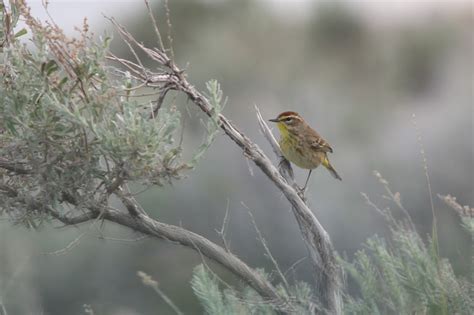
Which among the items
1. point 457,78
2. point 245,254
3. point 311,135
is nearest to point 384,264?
point 311,135

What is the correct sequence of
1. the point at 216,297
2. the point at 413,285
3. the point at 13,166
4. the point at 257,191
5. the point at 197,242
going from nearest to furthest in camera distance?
the point at 13,166, the point at 197,242, the point at 216,297, the point at 413,285, the point at 257,191

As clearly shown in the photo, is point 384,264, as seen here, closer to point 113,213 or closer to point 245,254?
point 113,213

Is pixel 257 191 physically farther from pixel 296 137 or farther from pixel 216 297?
pixel 216 297

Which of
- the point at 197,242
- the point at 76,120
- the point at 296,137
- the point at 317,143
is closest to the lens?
the point at 76,120

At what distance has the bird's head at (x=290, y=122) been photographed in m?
6.03

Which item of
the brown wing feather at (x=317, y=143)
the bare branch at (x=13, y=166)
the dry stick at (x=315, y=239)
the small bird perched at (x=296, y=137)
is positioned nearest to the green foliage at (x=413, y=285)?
the dry stick at (x=315, y=239)

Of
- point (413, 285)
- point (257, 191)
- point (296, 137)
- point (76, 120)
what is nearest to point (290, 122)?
point (296, 137)

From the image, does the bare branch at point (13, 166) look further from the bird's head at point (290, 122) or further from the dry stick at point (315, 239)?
the bird's head at point (290, 122)

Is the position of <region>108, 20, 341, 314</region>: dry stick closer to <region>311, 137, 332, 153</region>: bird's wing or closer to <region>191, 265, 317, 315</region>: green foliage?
<region>191, 265, 317, 315</region>: green foliage

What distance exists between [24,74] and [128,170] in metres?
0.56

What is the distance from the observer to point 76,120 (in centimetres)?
351

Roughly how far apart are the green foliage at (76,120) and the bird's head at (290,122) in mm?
2218

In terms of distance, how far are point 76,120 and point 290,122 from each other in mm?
2708

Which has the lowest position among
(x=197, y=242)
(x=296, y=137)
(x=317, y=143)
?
(x=197, y=242)
